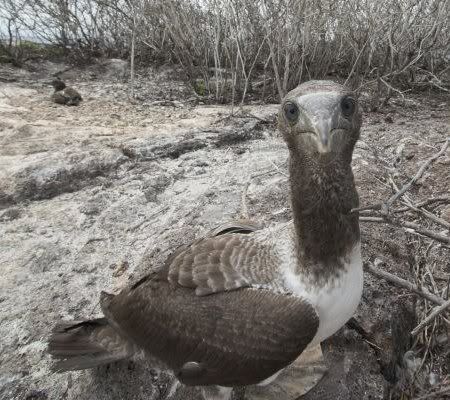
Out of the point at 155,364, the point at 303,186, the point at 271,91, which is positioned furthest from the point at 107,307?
the point at 271,91

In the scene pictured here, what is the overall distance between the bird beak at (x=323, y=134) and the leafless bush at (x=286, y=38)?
2.80 m

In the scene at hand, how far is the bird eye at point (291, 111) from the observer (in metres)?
1.80

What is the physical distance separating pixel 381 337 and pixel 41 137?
3455 mm

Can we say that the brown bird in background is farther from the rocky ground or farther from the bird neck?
the bird neck

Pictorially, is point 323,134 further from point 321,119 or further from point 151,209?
point 151,209

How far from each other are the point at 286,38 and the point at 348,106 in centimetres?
331

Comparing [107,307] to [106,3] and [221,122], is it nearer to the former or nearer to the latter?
[221,122]

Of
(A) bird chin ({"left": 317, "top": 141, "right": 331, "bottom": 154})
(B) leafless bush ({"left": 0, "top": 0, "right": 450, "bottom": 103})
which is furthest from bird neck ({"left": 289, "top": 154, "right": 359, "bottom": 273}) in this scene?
(B) leafless bush ({"left": 0, "top": 0, "right": 450, "bottom": 103})

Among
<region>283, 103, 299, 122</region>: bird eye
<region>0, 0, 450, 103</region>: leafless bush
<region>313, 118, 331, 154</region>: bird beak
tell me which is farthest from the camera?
<region>0, 0, 450, 103</region>: leafless bush

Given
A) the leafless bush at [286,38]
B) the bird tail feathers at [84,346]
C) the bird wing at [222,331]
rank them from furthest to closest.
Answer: the leafless bush at [286,38] < the bird tail feathers at [84,346] < the bird wing at [222,331]

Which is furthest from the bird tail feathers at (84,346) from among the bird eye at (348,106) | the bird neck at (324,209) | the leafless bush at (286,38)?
the leafless bush at (286,38)

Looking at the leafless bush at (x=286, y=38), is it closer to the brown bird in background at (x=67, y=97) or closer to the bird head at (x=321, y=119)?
the brown bird in background at (x=67, y=97)

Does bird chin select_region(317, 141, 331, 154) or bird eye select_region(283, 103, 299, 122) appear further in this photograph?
bird eye select_region(283, 103, 299, 122)

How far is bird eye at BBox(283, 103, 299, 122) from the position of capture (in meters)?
1.80
